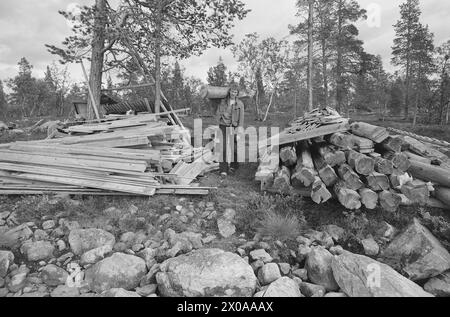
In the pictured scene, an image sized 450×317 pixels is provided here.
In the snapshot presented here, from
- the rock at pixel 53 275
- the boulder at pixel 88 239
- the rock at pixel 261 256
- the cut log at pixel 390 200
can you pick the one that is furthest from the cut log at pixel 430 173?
the rock at pixel 53 275

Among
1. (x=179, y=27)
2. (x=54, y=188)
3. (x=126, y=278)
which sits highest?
(x=179, y=27)

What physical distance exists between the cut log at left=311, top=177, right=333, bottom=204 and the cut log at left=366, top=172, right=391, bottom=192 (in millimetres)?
706

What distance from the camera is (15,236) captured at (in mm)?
4148

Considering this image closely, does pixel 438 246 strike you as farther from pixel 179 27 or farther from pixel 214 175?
pixel 179 27

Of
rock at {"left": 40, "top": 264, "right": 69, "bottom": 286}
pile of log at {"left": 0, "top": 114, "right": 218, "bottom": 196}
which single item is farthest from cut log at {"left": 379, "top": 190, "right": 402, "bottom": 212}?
rock at {"left": 40, "top": 264, "right": 69, "bottom": 286}

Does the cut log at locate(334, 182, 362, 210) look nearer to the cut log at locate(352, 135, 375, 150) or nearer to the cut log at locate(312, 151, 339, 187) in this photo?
the cut log at locate(312, 151, 339, 187)

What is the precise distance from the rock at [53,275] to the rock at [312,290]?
2998 millimetres

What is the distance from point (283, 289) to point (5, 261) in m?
3.54

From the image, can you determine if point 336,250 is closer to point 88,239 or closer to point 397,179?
point 397,179

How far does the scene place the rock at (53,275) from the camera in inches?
137

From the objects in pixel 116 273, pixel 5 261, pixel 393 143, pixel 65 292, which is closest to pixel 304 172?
pixel 393 143
